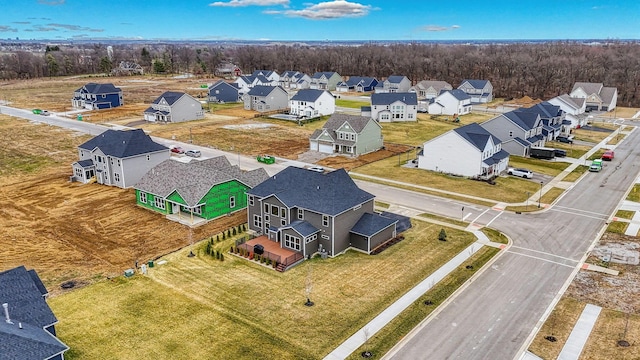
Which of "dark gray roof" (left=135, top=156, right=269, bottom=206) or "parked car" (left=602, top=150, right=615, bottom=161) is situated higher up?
"dark gray roof" (left=135, top=156, right=269, bottom=206)

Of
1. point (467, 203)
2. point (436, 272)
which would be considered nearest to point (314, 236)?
point (436, 272)

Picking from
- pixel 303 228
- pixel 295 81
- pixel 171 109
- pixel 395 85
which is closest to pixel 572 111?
pixel 395 85

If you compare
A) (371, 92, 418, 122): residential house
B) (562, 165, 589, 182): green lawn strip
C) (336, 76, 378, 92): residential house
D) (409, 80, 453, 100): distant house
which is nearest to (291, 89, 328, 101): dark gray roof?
(371, 92, 418, 122): residential house

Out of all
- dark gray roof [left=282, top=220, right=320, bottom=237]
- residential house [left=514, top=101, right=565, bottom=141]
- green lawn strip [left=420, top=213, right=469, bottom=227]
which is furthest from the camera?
residential house [left=514, top=101, right=565, bottom=141]

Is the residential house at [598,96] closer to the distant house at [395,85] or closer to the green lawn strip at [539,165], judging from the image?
the distant house at [395,85]

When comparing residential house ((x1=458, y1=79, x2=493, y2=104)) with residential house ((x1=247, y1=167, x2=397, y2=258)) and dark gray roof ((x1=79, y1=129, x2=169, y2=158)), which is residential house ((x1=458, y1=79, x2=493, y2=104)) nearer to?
dark gray roof ((x1=79, y1=129, x2=169, y2=158))

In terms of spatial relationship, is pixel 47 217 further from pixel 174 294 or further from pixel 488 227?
pixel 488 227

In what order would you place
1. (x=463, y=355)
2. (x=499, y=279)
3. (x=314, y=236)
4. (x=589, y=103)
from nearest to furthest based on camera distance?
(x=463, y=355)
(x=499, y=279)
(x=314, y=236)
(x=589, y=103)
